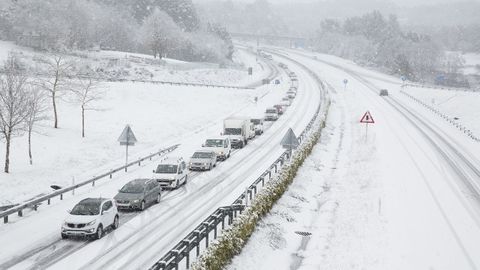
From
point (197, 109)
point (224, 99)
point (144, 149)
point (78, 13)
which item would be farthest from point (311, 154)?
A: point (78, 13)

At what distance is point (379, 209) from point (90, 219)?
15.3 meters

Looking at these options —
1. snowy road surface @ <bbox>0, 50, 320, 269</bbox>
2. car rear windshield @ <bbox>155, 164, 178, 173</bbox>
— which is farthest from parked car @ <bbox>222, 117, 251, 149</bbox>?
car rear windshield @ <bbox>155, 164, 178, 173</bbox>

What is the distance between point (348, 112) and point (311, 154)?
32.6 m

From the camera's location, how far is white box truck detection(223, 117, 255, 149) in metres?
46.0

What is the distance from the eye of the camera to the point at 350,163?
139ft

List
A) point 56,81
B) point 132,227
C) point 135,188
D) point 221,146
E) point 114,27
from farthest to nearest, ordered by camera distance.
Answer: point 114,27 → point 56,81 → point 221,146 → point 135,188 → point 132,227

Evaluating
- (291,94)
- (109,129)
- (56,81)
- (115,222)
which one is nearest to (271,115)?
(109,129)

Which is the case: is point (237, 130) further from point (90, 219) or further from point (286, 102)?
point (286, 102)

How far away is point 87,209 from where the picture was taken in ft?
73.6

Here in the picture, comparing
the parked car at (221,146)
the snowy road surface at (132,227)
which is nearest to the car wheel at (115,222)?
the snowy road surface at (132,227)

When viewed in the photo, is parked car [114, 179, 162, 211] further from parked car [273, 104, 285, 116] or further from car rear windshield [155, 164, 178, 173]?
parked car [273, 104, 285, 116]

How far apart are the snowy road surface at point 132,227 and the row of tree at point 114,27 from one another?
63.1m

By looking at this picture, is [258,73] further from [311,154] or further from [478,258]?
[478,258]

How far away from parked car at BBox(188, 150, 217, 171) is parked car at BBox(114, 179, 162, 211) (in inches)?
333
